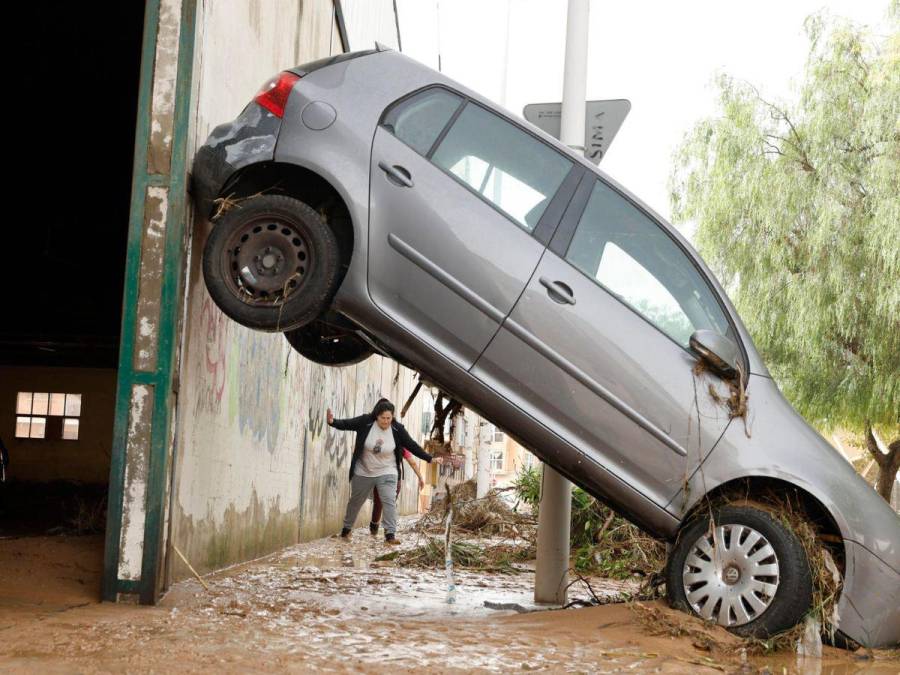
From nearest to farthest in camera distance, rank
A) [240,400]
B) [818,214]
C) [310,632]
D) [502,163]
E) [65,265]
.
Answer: [310,632]
[502,163]
[240,400]
[65,265]
[818,214]

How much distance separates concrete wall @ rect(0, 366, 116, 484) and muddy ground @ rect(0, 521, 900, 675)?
11391 mm

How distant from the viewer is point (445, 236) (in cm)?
518

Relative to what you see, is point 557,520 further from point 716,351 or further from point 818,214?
point 818,214

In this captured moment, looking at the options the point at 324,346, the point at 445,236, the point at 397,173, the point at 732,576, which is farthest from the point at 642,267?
the point at 324,346

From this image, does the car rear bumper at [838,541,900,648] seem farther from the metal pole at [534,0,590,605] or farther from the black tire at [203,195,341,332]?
the black tire at [203,195,341,332]

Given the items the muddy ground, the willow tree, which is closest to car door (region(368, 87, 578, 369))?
the muddy ground

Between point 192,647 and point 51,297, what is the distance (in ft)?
41.4

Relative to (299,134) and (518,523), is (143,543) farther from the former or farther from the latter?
(518,523)

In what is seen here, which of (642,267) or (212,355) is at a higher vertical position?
(642,267)

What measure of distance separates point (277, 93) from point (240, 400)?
2.98m

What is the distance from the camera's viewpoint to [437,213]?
5.21 meters

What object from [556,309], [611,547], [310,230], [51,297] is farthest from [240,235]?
[51,297]

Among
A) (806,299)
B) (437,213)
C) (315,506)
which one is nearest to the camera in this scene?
(437,213)

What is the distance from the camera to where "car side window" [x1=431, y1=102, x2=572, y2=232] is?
5.37 meters
